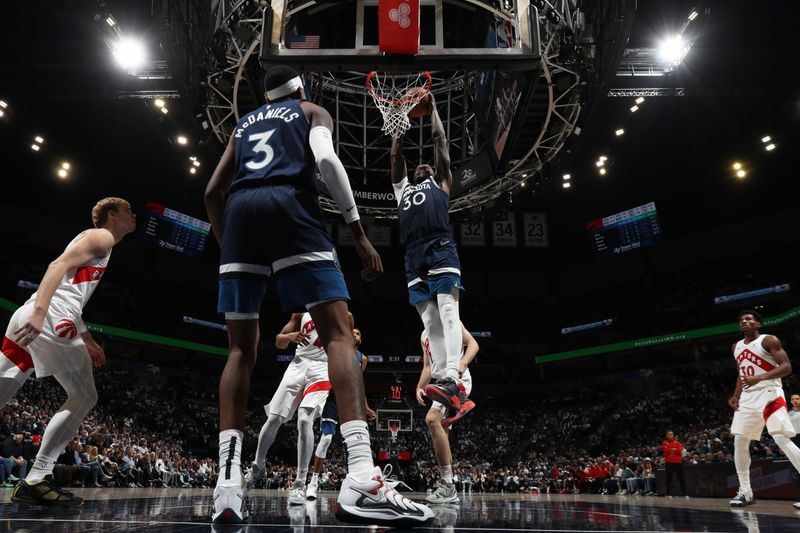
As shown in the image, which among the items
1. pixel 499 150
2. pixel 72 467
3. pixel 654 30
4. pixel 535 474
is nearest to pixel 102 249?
pixel 72 467

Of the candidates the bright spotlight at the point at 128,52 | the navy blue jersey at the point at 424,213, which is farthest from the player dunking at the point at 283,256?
the bright spotlight at the point at 128,52

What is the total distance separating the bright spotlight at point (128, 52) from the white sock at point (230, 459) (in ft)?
45.7

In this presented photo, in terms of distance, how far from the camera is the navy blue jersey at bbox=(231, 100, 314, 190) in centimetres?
265

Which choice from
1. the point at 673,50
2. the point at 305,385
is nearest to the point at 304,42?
the point at 305,385

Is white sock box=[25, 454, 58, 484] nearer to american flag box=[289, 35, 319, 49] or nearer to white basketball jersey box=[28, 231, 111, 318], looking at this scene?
white basketball jersey box=[28, 231, 111, 318]

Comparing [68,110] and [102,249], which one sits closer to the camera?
[102,249]

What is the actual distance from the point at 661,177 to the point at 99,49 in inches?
924

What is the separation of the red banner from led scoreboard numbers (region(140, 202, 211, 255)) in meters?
21.0

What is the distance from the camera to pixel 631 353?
30594 mm

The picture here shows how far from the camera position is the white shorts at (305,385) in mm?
5668

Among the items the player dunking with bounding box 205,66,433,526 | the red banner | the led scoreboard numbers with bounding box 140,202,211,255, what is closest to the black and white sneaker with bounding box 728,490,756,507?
the player dunking with bounding box 205,66,433,526

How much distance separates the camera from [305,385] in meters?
5.77

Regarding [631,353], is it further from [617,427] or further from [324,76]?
[324,76]

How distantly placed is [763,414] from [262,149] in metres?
6.47
